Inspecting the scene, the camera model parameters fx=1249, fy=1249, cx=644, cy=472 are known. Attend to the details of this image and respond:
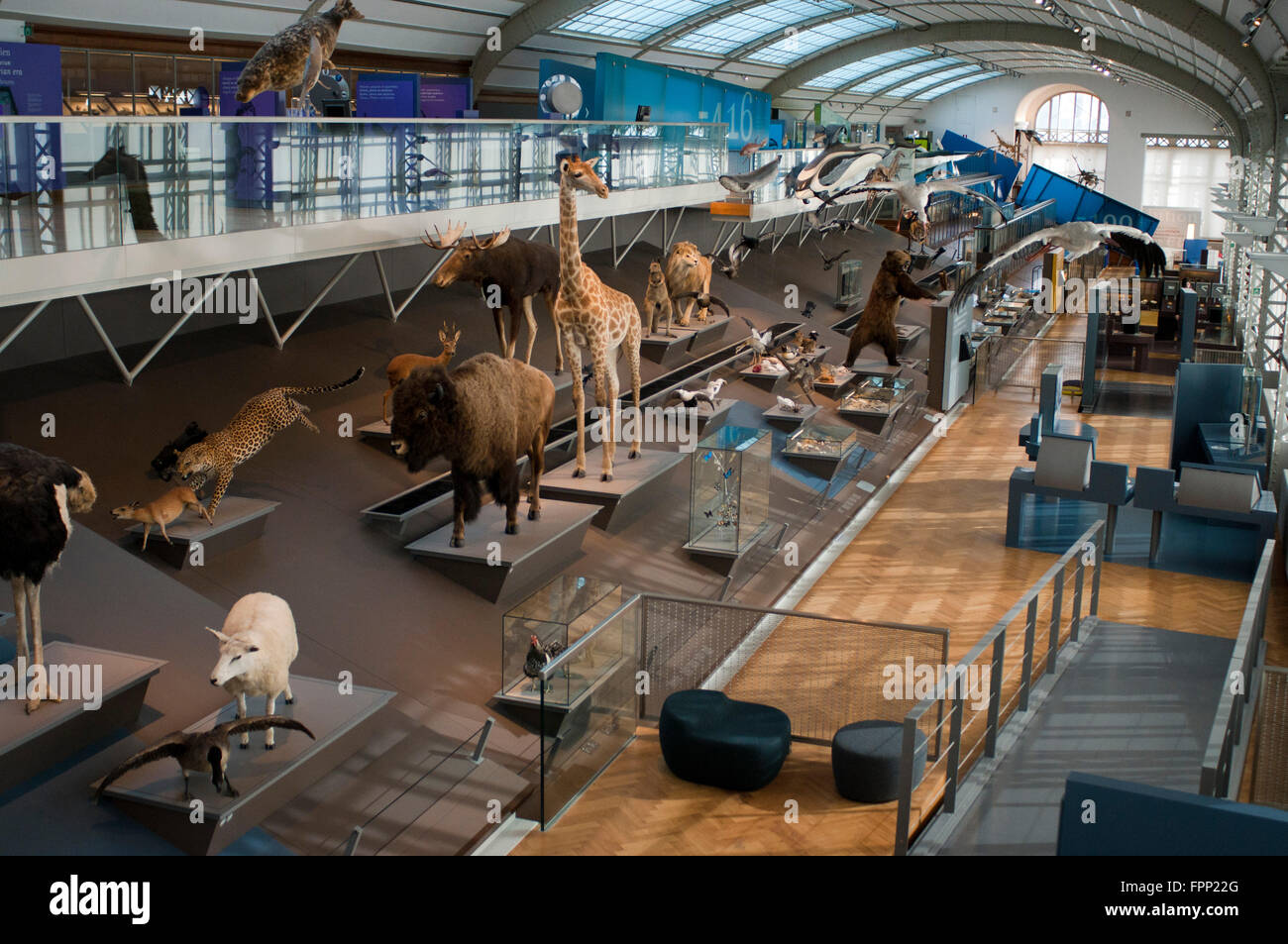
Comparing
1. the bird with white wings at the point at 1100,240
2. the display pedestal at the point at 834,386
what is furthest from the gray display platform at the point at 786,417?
the bird with white wings at the point at 1100,240

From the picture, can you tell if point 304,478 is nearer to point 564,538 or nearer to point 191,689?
point 564,538

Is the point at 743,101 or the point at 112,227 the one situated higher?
the point at 743,101

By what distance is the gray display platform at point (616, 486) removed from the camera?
36.1ft

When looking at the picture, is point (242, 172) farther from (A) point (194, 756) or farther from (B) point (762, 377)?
(B) point (762, 377)

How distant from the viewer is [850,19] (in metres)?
36.3

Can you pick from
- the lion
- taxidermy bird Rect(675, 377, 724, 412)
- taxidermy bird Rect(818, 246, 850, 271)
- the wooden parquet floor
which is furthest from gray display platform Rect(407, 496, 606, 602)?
taxidermy bird Rect(818, 246, 850, 271)

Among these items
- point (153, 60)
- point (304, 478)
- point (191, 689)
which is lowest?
point (191, 689)

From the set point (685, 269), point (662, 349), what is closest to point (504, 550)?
point (662, 349)

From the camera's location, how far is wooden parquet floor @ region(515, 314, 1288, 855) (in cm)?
746

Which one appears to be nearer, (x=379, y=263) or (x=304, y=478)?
(x=304, y=478)

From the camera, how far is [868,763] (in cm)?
779

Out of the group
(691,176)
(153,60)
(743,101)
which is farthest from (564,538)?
(743,101)

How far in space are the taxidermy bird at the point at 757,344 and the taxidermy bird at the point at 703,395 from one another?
181 centimetres

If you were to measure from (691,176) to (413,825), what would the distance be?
41.3 feet
